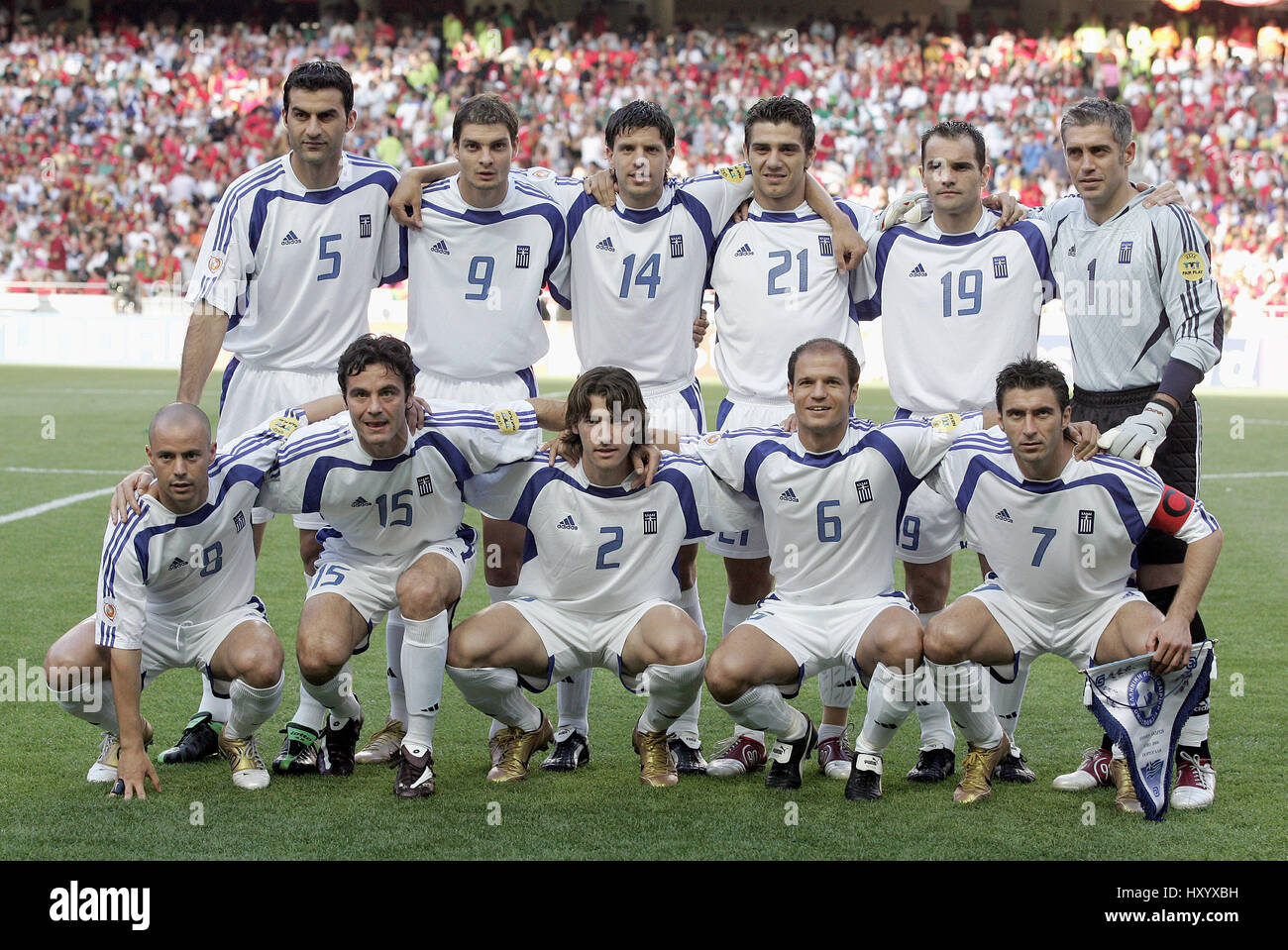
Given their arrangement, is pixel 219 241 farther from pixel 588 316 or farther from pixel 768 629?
pixel 768 629

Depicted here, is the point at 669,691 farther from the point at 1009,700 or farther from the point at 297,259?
the point at 297,259

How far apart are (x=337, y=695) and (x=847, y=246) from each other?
2.27 meters

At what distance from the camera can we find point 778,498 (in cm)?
450

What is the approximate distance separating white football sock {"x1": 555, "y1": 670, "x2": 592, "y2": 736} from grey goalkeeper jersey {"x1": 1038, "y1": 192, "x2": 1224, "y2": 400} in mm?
1951

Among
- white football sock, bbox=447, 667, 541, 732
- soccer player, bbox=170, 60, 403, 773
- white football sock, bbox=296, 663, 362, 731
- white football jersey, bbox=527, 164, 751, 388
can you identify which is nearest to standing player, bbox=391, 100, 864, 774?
white football jersey, bbox=527, 164, 751, 388

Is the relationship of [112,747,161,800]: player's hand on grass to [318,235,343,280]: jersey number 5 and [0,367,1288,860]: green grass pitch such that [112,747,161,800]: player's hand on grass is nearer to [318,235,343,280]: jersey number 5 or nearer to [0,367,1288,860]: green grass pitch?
[0,367,1288,860]: green grass pitch

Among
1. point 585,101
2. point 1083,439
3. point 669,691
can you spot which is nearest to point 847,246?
point 1083,439

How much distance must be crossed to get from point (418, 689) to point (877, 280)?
6.97 feet

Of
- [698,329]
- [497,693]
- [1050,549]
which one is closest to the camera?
[1050,549]

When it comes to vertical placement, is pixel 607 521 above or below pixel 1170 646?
above

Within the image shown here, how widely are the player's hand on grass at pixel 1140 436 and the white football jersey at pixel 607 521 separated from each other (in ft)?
3.73

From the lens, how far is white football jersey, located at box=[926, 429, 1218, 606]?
14.0ft

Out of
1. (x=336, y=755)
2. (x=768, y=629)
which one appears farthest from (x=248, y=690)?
(x=768, y=629)

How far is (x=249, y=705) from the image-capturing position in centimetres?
439
